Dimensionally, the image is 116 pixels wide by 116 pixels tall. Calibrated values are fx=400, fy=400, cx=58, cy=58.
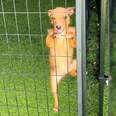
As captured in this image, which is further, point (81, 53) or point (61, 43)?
point (61, 43)

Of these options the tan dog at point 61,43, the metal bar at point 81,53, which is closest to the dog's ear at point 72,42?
the tan dog at point 61,43

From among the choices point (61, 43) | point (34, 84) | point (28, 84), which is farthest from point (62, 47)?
point (28, 84)

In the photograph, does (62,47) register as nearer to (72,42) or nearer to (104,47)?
(72,42)

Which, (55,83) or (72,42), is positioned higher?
(72,42)

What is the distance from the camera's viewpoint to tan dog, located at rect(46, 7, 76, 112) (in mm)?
2158

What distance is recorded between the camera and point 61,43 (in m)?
2.28

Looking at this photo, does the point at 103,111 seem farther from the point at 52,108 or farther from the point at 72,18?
the point at 72,18

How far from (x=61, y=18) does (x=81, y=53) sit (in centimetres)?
27

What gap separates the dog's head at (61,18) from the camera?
2109 mm

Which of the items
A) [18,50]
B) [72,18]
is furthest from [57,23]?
[18,50]

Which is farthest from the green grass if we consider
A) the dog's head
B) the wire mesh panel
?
the dog's head

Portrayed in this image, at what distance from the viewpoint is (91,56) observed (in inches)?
102

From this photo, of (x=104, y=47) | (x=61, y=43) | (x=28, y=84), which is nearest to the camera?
(x=104, y=47)

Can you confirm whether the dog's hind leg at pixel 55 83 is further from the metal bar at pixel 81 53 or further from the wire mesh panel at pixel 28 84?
the metal bar at pixel 81 53
